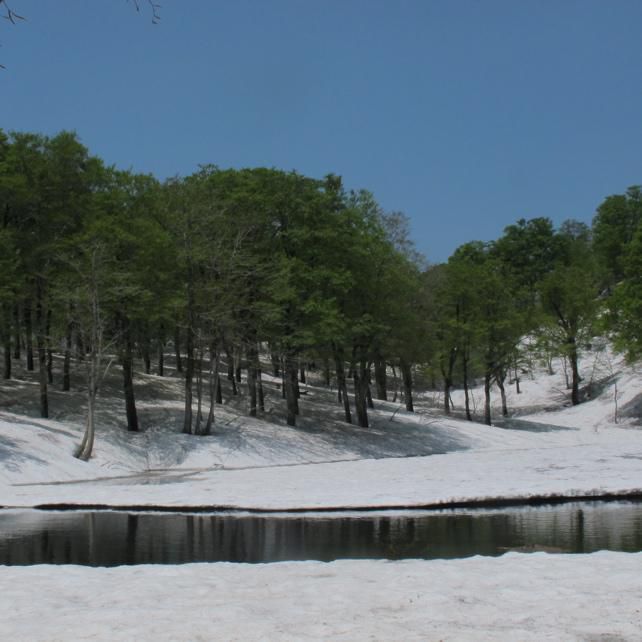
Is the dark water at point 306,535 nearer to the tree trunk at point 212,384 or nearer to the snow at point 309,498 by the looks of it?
the snow at point 309,498

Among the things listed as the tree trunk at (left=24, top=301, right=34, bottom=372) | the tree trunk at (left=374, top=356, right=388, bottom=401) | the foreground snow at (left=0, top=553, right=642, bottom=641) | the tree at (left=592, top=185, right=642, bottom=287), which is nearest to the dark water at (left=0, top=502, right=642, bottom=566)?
the foreground snow at (left=0, top=553, right=642, bottom=641)

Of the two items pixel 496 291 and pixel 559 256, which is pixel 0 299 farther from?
pixel 559 256

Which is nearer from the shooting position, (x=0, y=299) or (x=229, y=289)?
(x=0, y=299)

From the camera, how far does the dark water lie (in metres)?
14.9

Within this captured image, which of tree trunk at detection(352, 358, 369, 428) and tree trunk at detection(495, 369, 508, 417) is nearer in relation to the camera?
tree trunk at detection(352, 358, 369, 428)

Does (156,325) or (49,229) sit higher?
(49,229)

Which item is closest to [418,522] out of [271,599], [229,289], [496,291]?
[271,599]

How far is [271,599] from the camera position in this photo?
995 cm

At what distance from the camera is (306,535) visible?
17141mm

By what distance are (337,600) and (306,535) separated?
7.53 m

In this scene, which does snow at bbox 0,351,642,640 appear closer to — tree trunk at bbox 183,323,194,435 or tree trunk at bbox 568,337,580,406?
tree trunk at bbox 183,323,194,435

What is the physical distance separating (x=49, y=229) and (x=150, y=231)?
6.32 m

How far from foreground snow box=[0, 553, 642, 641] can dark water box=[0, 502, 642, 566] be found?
2.16m

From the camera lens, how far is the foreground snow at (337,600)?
8.30 meters
